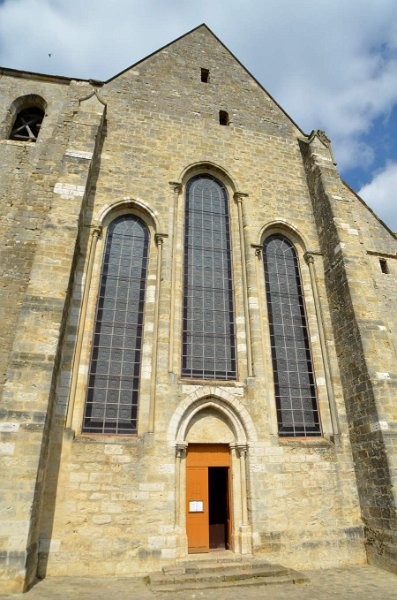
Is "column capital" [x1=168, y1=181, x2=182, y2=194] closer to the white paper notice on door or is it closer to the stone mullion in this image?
the stone mullion

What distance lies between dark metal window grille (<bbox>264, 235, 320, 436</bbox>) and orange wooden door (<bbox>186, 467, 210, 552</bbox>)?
1.81 metres

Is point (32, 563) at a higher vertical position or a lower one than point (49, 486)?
lower

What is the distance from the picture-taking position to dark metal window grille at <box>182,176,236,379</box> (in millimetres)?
7957

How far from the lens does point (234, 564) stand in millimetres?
6074

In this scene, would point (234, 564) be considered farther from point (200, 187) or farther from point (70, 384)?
point (200, 187)

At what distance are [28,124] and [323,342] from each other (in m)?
9.39

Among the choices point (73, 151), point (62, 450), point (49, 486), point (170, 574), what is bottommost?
point (170, 574)

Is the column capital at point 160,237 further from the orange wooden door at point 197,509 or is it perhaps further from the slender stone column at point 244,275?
the orange wooden door at point 197,509

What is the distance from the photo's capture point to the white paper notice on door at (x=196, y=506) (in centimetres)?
689

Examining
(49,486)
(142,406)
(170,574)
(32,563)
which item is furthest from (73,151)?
(170,574)

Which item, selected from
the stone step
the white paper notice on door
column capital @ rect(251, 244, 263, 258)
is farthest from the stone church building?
the stone step

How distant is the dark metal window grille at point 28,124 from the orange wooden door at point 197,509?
29.2 ft

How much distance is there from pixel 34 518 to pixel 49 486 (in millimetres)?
740

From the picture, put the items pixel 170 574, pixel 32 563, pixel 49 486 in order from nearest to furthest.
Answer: pixel 32 563 → pixel 170 574 → pixel 49 486
